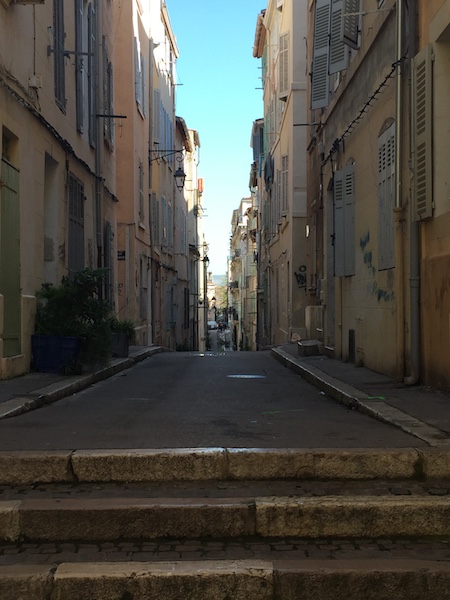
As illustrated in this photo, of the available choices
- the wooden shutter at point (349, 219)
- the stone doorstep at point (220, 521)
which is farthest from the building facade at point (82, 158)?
the stone doorstep at point (220, 521)

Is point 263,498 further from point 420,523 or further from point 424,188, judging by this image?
point 424,188

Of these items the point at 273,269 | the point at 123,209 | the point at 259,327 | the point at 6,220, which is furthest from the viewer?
the point at 259,327

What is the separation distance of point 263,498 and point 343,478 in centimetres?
66

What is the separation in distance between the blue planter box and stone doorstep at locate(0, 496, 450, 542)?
5456 millimetres

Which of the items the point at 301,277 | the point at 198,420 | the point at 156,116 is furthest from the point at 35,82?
the point at 156,116

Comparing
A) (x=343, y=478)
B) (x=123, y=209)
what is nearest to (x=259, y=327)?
(x=123, y=209)

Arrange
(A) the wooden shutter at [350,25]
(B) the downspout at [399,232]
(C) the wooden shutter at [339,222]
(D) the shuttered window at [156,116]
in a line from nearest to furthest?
(B) the downspout at [399,232] < (A) the wooden shutter at [350,25] < (C) the wooden shutter at [339,222] < (D) the shuttered window at [156,116]

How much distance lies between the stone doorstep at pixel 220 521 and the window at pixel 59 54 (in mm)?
8284

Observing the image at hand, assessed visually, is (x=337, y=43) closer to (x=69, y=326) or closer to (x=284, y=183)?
(x=69, y=326)

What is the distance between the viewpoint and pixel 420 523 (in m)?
3.71

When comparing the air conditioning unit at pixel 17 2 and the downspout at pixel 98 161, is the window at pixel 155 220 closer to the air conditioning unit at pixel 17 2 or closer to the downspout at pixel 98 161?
the downspout at pixel 98 161

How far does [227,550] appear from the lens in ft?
11.6

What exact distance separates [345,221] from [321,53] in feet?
9.82

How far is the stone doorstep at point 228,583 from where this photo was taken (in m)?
3.14
